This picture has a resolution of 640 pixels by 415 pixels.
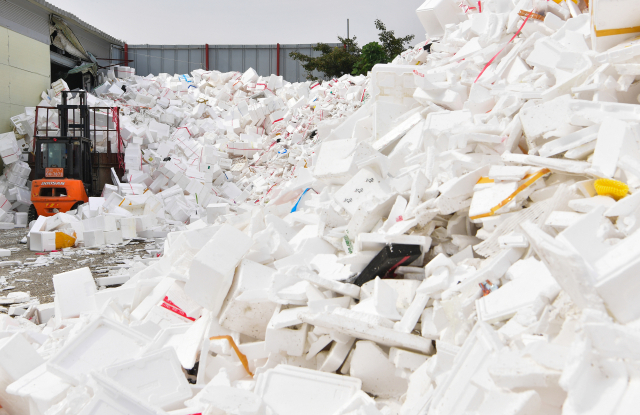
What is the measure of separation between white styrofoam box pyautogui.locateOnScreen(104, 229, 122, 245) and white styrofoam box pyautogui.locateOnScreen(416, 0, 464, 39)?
5809 millimetres

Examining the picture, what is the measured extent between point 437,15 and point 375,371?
5623mm

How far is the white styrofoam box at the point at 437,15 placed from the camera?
634cm

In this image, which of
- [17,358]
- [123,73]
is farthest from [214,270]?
[123,73]

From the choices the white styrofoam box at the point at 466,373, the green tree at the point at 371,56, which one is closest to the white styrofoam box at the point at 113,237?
the white styrofoam box at the point at 466,373

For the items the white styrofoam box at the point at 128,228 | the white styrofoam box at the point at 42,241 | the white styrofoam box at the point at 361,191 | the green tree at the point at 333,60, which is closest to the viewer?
the white styrofoam box at the point at 361,191

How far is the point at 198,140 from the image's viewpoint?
1316cm

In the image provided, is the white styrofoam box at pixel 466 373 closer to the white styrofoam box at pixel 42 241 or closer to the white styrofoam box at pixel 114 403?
the white styrofoam box at pixel 114 403

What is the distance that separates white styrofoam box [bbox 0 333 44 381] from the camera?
2.33 m

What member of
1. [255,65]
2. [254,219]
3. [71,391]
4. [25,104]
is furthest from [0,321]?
[255,65]

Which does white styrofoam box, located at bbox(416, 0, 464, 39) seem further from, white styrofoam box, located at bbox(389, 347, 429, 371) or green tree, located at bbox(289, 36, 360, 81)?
green tree, located at bbox(289, 36, 360, 81)

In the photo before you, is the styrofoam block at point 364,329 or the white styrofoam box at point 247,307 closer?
the styrofoam block at point 364,329

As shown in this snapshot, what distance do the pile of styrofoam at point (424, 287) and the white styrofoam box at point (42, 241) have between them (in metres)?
3.36

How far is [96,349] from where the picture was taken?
8.21 ft

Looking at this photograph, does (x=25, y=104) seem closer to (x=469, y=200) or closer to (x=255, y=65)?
(x=255, y=65)
